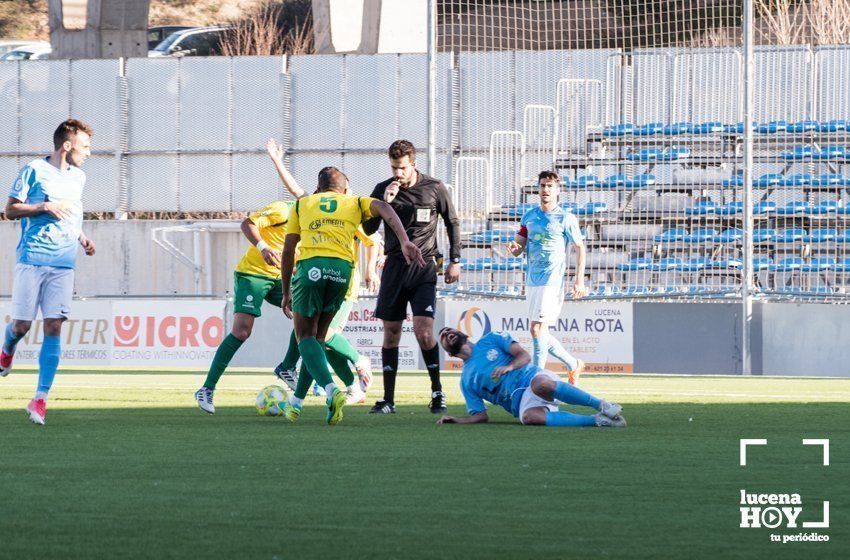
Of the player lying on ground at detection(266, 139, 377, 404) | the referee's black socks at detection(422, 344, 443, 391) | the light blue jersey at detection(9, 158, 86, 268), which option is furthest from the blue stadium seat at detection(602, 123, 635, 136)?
the light blue jersey at detection(9, 158, 86, 268)

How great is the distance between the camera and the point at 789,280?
24.4 meters

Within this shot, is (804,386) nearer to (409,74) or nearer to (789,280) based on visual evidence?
(789,280)

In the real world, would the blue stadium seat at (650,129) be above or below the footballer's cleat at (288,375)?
above

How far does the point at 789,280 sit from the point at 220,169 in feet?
46.7

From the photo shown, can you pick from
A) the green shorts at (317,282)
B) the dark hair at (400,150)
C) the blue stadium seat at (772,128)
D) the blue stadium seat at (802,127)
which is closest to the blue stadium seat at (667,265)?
the blue stadium seat at (772,128)

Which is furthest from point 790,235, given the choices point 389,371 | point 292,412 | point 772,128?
point 292,412

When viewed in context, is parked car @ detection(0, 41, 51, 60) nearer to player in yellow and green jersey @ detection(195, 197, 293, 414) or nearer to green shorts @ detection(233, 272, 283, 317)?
player in yellow and green jersey @ detection(195, 197, 293, 414)

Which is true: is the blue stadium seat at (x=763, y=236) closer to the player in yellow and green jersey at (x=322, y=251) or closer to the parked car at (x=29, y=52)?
the player in yellow and green jersey at (x=322, y=251)

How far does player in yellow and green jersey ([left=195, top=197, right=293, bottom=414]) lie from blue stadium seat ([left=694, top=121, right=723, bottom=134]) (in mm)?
15107

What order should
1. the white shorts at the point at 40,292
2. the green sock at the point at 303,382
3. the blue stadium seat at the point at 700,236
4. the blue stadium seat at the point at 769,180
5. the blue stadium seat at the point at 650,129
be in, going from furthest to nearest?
the blue stadium seat at the point at 650,129, the blue stadium seat at the point at 769,180, the blue stadium seat at the point at 700,236, the green sock at the point at 303,382, the white shorts at the point at 40,292

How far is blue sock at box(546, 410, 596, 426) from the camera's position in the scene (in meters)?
10.5

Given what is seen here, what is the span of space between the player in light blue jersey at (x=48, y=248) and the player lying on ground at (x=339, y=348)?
176cm

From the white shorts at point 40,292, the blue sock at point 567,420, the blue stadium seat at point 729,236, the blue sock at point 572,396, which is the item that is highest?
the blue stadium seat at point 729,236

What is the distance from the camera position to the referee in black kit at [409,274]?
12.2 metres
